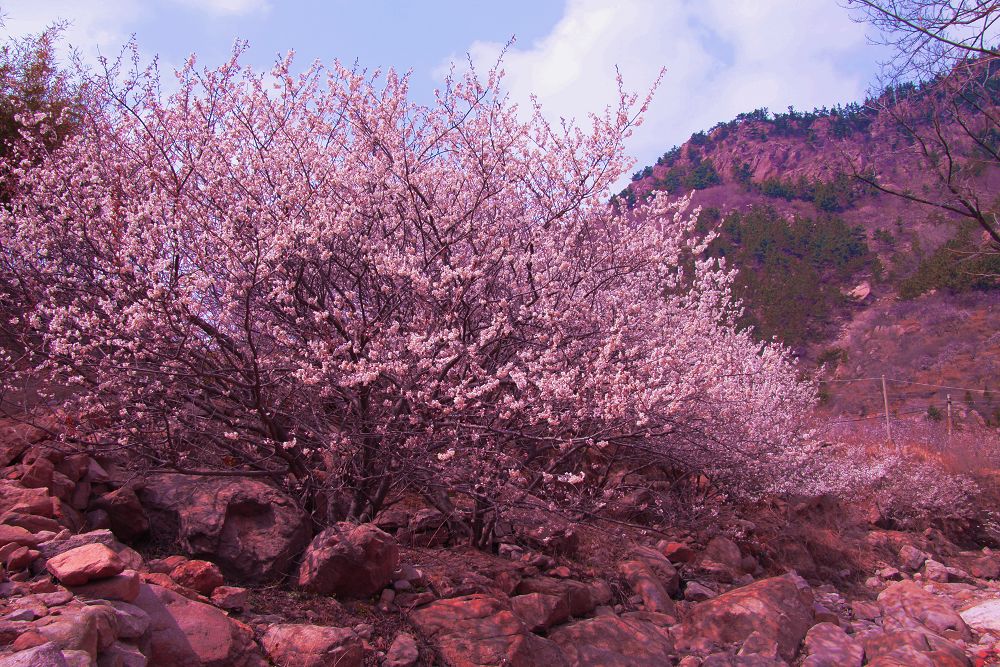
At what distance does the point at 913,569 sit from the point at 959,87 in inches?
343

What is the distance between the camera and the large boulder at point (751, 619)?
21.9 feet

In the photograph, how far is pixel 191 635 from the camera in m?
3.81

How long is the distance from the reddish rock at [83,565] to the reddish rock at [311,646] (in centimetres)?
97

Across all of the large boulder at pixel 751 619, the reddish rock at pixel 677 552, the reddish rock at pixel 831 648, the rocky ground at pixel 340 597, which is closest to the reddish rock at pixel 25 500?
the rocky ground at pixel 340 597

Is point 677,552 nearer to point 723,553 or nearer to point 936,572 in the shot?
point 723,553

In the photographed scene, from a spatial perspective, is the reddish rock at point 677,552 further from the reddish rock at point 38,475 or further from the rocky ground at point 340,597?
the reddish rock at point 38,475

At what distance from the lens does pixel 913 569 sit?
1203cm

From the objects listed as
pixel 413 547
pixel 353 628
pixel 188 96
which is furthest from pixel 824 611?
pixel 188 96

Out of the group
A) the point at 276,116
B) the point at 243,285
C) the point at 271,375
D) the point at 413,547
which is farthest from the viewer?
A: the point at 413,547

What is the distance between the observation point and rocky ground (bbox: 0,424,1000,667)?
367cm

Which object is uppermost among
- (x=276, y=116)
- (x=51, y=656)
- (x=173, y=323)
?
(x=276, y=116)

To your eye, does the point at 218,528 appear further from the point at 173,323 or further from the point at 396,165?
the point at 396,165

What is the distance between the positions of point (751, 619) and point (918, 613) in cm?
319

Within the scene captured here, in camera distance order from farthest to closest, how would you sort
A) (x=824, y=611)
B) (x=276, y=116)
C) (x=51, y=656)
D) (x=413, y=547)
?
(x=824, y=611) < (x=413, y=547) < (x=276, y=116) < (x=51, y=656)
